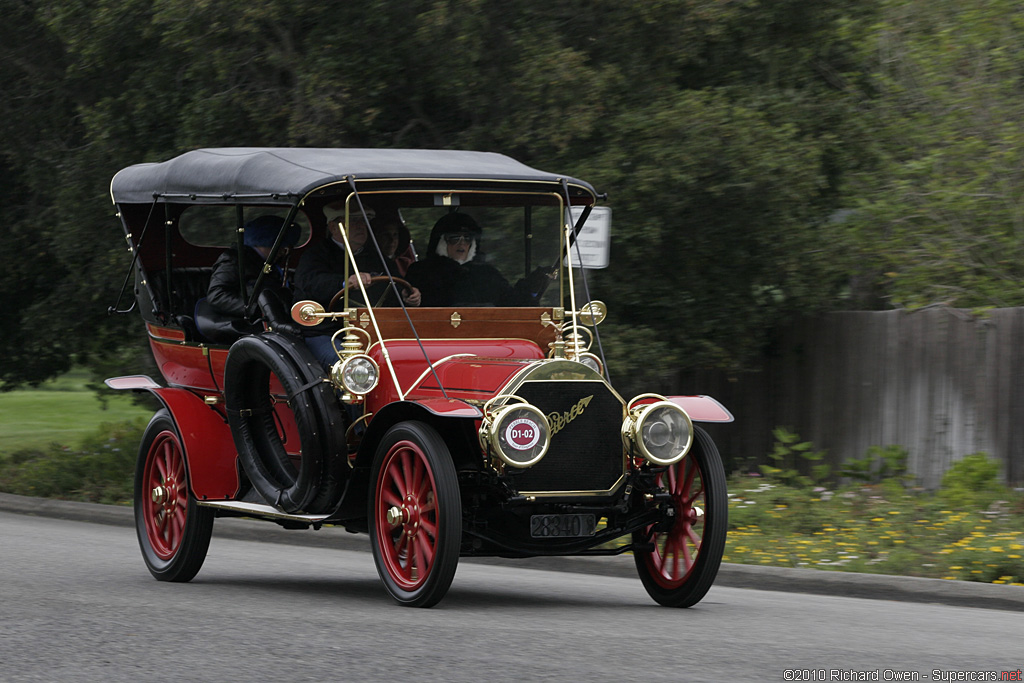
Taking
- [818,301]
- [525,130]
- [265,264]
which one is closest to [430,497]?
[265,264]

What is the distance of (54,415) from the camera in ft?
91.9

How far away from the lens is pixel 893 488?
12.7m

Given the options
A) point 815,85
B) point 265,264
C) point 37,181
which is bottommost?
point 265,264

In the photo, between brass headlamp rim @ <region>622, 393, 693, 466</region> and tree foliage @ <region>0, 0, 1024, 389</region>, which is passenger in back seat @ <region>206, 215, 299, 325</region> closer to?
brass headlamp rim @ <region>622, 393, 693, 466</region>

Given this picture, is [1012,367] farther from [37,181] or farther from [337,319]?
[37,181]

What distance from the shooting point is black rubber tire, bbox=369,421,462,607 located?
724cm

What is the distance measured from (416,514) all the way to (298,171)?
217 centimetres

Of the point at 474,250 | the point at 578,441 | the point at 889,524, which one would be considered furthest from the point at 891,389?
the point at 578,441

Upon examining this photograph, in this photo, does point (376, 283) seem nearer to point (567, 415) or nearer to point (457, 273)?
point (457, 273)

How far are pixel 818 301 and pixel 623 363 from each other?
2509 mm

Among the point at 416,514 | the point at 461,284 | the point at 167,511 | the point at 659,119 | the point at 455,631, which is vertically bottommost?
the point at 455,631

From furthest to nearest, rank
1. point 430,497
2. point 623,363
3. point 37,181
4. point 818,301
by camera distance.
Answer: point 37,181, point 818,301, point 623,363, point 430,497

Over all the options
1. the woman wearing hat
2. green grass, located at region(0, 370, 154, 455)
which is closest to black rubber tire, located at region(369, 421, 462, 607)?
the woman wearing hat

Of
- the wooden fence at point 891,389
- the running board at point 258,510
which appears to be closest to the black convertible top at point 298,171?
the running board at point 258,510
